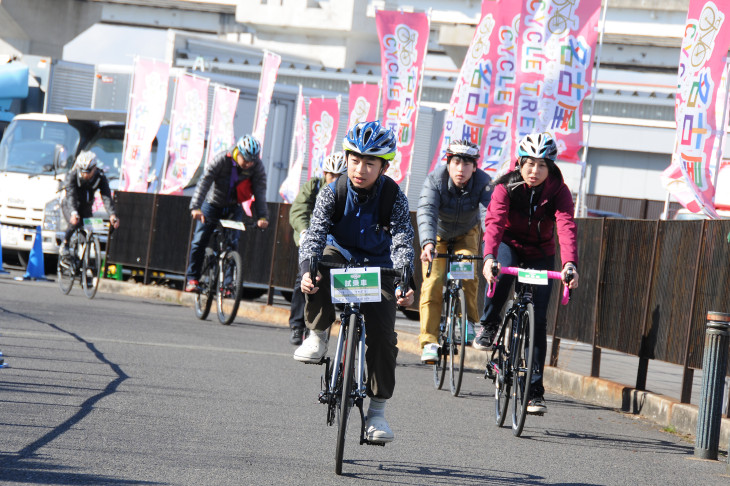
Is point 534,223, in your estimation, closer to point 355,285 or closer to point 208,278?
point 355,285

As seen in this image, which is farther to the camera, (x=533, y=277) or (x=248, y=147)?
(x=248, y=147)

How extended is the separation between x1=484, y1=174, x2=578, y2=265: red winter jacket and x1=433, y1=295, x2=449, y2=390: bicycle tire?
1.67m

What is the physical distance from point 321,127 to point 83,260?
8.83 metres

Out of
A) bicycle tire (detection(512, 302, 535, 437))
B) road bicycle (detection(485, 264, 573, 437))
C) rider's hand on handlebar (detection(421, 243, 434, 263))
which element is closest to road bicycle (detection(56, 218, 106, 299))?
rider's hand on handlebar (detection(421, 243, 434, 263))

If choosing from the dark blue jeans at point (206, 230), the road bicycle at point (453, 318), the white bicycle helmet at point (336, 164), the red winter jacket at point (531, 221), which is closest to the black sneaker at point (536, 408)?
the red winter jacket at point (531, 221)

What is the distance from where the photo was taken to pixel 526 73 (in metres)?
14.9

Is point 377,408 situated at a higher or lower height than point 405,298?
lower

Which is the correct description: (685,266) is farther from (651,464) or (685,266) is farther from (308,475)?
(308,475)

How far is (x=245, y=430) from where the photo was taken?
7.46 meters

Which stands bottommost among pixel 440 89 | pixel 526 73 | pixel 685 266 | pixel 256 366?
pixel 256 366

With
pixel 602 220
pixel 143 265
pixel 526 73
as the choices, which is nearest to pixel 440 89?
pixel 143 265

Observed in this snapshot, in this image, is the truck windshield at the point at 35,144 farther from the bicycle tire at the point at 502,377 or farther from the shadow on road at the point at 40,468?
the shadow on road at the point at 40,468

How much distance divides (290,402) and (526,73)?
7319 millimetres

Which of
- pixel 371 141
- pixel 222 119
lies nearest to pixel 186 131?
pixel 222 119
